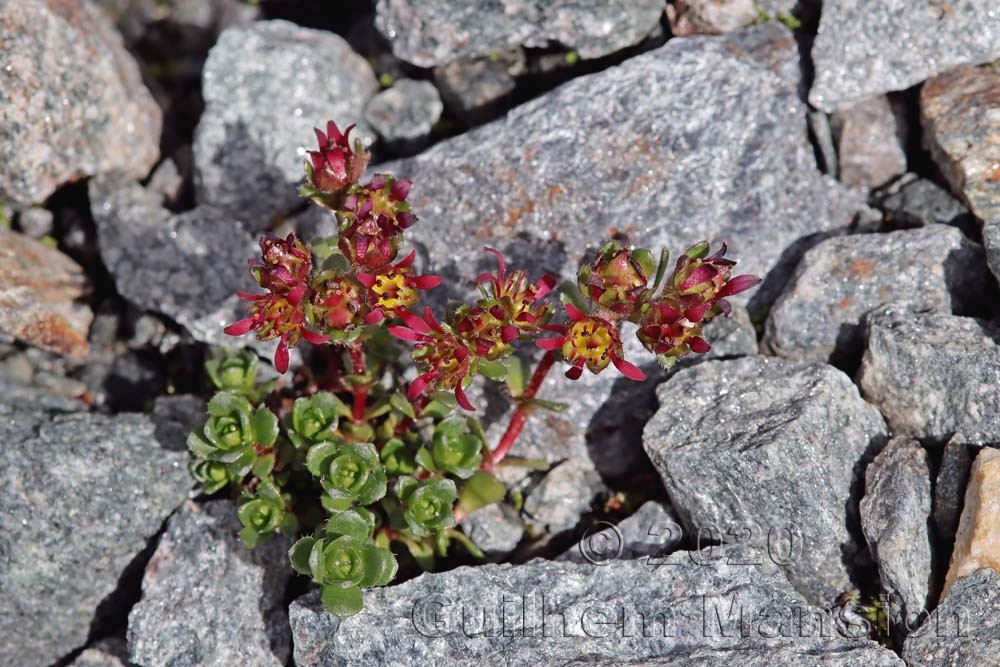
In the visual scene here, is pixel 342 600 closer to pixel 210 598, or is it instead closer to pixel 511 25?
pixel 210 598

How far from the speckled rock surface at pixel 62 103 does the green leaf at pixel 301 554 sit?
10.2ft

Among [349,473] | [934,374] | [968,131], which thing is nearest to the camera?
[349,473]

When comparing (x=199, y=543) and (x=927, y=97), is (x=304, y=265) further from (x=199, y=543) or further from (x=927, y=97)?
(x=927, y=97)

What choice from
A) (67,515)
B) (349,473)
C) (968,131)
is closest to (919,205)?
(968,131)

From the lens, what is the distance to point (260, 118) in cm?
638

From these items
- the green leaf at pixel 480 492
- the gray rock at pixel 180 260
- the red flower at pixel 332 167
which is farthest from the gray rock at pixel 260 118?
the green leaf at pixel 480 492

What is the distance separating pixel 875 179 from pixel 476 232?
8.19ft

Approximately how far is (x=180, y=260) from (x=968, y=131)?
4.69 meters

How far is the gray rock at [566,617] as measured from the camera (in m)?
4.67

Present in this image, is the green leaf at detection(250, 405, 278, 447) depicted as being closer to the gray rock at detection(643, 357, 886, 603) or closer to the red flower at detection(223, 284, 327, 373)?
the red flower at detection(223, 284, 327, 373)

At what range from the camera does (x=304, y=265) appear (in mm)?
4496

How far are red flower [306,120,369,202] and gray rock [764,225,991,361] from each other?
244cm

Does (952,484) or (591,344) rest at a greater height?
(591,344)

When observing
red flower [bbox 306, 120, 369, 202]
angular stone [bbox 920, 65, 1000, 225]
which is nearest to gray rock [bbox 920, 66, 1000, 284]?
angular stone [bbox 920, 65, 1000, 225]
